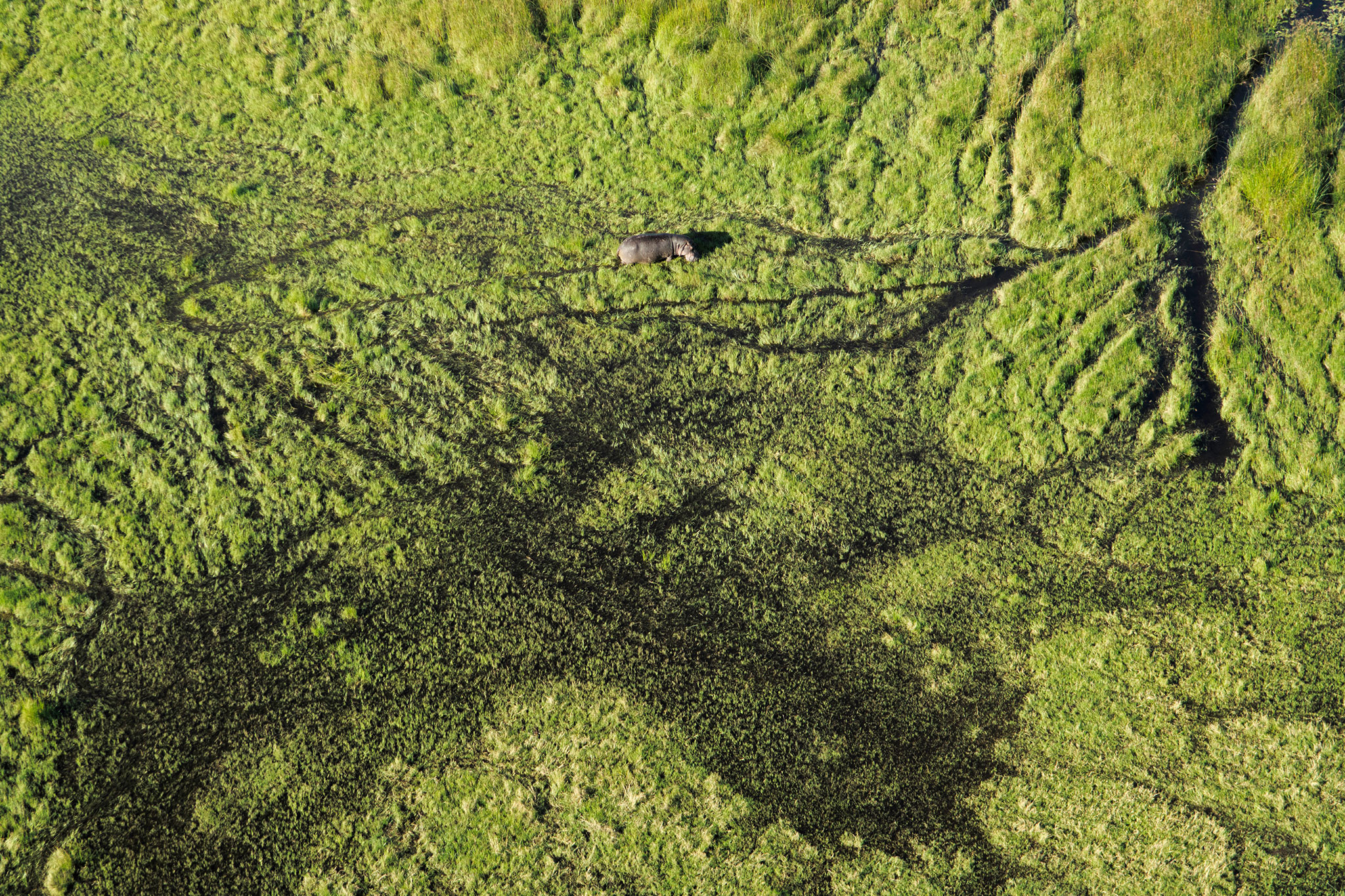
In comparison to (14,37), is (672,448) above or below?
below

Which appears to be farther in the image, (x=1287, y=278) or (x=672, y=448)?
(x=1287, y=278)

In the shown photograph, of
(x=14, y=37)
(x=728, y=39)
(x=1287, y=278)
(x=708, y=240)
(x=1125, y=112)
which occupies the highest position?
(x=1125, y=112)

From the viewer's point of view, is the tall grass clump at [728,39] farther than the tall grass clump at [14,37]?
No

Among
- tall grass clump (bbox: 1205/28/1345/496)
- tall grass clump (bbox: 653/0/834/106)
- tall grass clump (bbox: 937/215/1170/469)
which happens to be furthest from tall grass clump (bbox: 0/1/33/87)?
tall grass clump (bbox: 1205/28/1345/496)

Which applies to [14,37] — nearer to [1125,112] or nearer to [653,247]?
[653,247]

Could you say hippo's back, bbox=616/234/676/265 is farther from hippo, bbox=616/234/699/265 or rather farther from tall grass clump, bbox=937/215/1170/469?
tall grass clump, bbox=937/215/1170/469

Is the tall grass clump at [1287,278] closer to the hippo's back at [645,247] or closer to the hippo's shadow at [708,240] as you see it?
the hippo's shadow at [708,240]

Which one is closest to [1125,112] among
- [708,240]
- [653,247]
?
[708,240]

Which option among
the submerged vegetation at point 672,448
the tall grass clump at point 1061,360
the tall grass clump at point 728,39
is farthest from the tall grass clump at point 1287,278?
the tall grass clump at point 728,39
